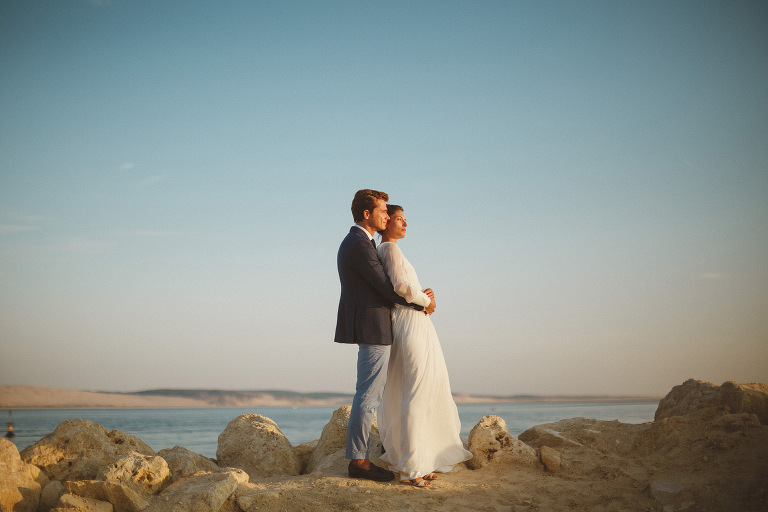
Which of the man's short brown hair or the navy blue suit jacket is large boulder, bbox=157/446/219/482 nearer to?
the navy blue suit jacket

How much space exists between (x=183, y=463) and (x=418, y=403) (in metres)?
2.31

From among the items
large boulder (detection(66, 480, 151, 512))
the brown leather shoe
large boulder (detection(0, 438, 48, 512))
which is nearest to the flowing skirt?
the brown leather shoe

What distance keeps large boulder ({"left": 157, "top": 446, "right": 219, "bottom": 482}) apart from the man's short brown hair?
2867 mm

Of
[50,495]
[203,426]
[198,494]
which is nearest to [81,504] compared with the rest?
[50,495]

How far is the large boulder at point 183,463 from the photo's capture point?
499 cm

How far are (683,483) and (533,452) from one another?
1.51 metres

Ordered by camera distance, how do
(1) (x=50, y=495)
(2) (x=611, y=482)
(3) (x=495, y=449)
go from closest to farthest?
1. (1) (x=50, y=495)
2. (2) (x=611, y=482)
3. (3) (x=495, y=449)

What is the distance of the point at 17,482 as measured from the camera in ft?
14.6

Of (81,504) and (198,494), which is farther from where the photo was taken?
(198,494)

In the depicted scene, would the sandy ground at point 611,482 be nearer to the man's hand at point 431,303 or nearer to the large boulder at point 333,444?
the large boulder at point 333,444

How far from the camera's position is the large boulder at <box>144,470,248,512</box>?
4.23 meters

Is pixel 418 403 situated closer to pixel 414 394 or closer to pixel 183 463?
pixel 414 394

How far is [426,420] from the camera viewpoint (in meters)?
5.25

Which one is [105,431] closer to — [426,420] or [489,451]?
[426,420]
